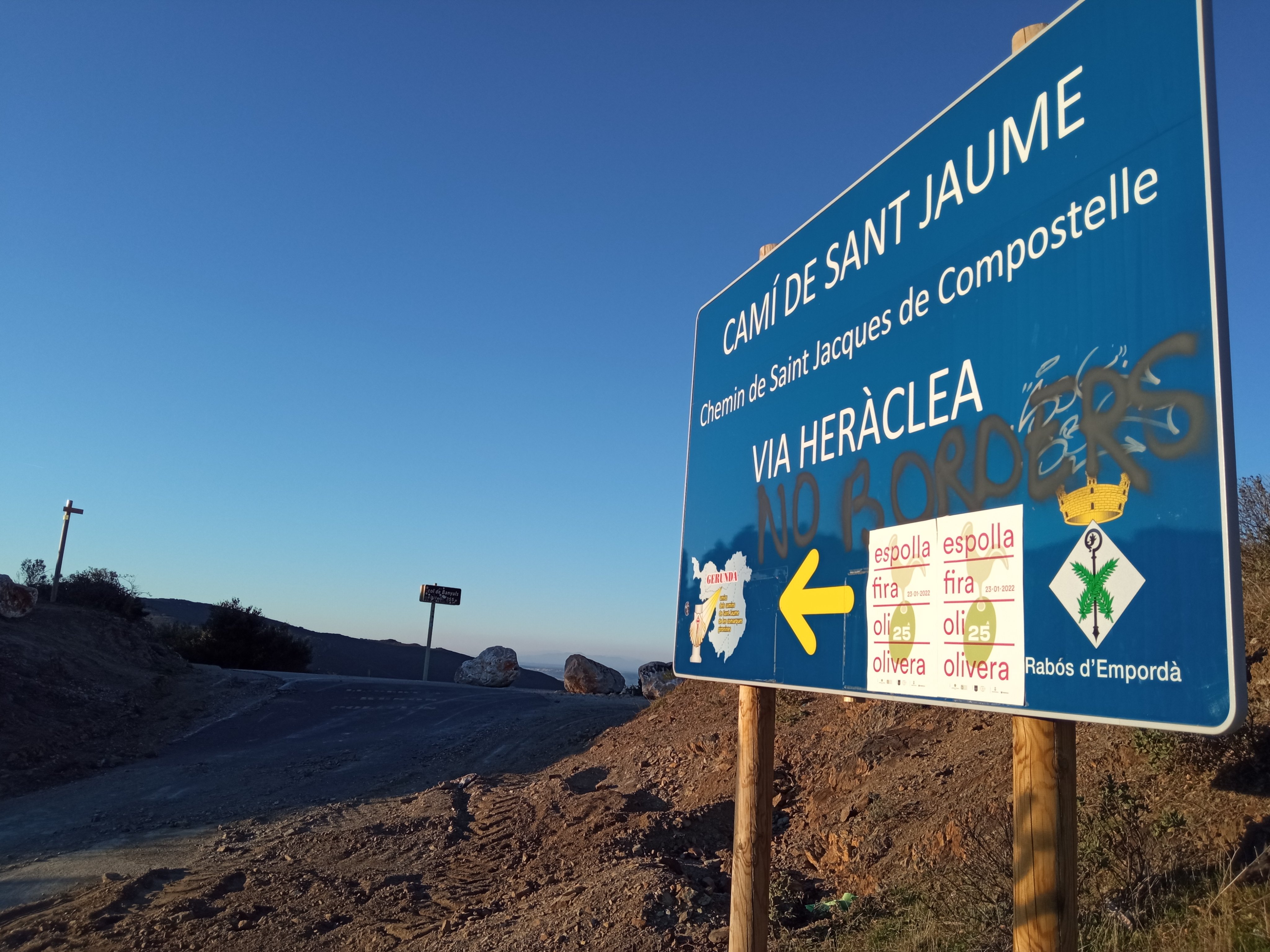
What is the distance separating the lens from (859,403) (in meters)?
3.36

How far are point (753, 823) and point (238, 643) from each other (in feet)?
113

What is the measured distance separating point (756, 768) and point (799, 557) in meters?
1.15

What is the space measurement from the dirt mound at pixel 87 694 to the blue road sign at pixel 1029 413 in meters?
15.4

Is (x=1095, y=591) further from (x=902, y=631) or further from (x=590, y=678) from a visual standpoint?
(x=590, y=678)

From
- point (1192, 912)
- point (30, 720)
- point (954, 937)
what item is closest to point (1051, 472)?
point (1192, 912)

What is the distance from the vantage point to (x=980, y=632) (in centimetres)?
253

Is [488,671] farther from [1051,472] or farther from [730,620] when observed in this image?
[1051,472]

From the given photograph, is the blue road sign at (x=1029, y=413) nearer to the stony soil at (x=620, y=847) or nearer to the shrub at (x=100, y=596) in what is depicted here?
the stony soil at (x=620, y=847)

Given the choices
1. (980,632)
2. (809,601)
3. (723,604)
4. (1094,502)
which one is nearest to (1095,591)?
(1094,502)

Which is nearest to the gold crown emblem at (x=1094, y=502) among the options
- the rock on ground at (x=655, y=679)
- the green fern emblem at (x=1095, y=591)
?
the green fern emblem at (x=1095, y=591)

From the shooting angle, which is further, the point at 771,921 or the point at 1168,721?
the point at 771,921

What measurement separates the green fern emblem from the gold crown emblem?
11 cm

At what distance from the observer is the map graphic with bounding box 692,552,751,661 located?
4.17 m

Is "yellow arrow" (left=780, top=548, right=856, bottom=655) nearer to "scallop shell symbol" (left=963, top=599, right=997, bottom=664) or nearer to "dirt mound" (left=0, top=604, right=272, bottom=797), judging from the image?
"scallop shell symbol" (left=963, top=599, right=997, bottom=664)
